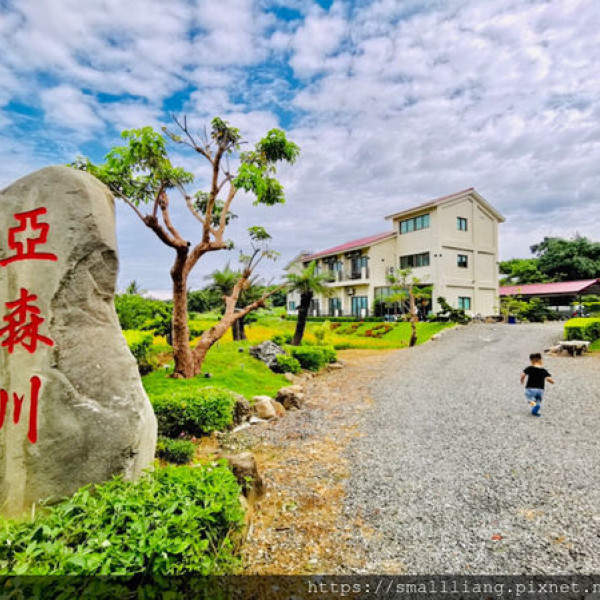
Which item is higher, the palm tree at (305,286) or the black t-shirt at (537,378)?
the palm tree at (305,286)

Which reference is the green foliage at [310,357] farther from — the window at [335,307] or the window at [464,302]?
the window at [335,307]

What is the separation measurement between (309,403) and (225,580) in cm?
666

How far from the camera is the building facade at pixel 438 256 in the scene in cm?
2909

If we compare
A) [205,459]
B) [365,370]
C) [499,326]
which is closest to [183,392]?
[205,459]

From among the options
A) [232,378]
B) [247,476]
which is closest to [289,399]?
[232,378]

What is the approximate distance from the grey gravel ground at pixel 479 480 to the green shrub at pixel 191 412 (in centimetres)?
241

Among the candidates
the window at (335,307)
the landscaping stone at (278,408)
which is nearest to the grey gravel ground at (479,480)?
the landscaping stone at (278,408)

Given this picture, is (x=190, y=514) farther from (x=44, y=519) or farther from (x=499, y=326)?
(x=499, y=326)

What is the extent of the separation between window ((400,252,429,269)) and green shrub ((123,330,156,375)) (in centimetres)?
2391

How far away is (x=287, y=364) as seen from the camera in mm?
12930

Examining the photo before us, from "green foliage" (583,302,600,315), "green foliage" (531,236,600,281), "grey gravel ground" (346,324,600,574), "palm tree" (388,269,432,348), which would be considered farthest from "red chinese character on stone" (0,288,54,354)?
"green foliage" (531,236,600,281)

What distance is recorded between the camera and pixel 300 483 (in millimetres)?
5094

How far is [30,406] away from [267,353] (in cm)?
997

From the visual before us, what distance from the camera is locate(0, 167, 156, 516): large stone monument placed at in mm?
3447
